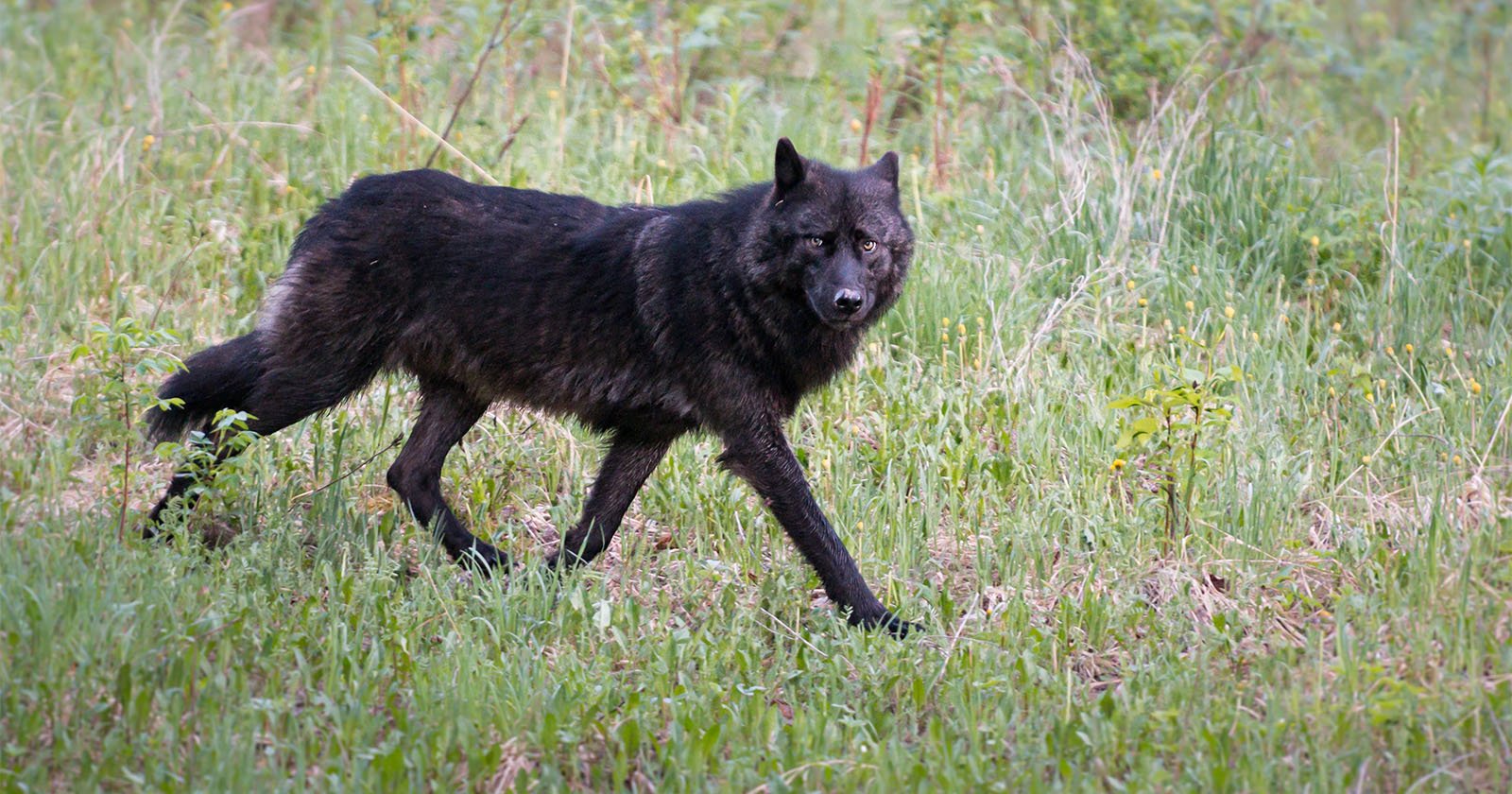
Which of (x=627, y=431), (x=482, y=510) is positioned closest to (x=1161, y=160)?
(x=627, y=431)

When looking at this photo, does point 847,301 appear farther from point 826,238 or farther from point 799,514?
point 799,514

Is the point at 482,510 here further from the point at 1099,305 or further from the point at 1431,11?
the point at 1431,11

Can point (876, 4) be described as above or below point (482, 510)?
above

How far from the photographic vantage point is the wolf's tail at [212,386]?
5.08 meters

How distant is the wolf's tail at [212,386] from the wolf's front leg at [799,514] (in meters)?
1.79

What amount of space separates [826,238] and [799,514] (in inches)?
36.3

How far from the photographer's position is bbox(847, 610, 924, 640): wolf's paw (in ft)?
14.9

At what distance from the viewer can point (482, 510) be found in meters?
5.43

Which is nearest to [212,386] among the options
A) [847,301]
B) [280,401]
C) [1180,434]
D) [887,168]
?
[280,401]

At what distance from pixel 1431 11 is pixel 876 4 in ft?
15.3

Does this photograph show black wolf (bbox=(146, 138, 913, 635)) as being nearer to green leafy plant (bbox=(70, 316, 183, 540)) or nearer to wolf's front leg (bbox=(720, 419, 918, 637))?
wolf's front leg (bbox=(720, 419, 918, 637))

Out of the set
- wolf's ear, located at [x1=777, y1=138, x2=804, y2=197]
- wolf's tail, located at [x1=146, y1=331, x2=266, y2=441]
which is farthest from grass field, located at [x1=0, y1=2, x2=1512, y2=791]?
wolf's ear, located at [x1=777, y1=138, x2=804, y2=197]

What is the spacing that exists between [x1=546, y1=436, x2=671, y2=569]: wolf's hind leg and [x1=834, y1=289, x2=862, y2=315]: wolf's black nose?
0.99 meters

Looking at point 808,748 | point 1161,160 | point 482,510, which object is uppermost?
point 1161,160
